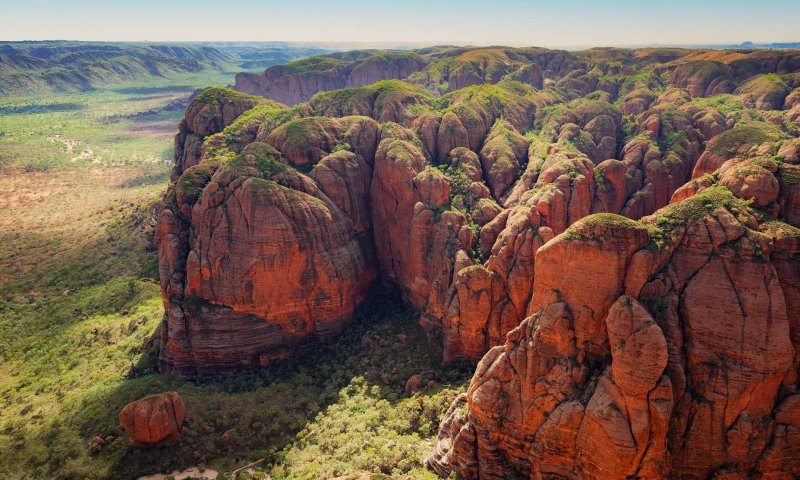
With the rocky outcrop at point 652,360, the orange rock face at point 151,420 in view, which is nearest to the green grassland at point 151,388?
the orange rock face at point 151,420

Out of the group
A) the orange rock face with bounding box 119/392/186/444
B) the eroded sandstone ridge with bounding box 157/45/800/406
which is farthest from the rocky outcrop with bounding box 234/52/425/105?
the orange rock face with bounding box 119/392/186/444

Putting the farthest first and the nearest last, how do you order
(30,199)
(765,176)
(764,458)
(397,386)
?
(30,199)
(397,386)
(765,176)
(764,458)

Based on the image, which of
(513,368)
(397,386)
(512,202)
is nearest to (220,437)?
(397,386)

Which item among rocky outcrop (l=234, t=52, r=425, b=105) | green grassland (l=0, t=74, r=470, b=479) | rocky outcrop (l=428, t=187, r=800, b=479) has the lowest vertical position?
green grassland (l=0, t=74, r=470, b=479)

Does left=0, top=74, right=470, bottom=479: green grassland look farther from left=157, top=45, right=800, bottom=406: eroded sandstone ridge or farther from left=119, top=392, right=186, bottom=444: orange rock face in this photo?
left=157, top=45, right=800, bottom=406: eroded sandstone ridge

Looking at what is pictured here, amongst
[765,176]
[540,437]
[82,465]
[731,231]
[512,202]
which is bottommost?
[82,465]

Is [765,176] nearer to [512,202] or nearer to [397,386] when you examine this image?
[512,202]
